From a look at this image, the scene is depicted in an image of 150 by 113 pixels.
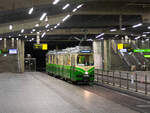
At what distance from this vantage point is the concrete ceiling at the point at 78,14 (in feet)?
63.7

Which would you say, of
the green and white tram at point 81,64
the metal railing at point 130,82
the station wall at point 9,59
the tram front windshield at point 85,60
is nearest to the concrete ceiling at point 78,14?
the green and white tram at point 81,64

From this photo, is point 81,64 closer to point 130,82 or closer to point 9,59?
point 130,82

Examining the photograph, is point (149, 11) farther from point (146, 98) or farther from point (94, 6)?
point (146, 98)

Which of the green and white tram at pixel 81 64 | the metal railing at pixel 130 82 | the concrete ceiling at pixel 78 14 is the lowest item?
the metal railing at pixel 130 82

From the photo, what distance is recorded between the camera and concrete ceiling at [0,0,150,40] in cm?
1942

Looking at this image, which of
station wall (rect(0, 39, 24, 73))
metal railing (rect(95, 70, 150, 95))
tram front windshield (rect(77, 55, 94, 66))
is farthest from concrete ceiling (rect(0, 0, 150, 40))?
station wall (rect(0, 39, 24, 73))

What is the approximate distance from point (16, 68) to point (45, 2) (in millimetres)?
30429

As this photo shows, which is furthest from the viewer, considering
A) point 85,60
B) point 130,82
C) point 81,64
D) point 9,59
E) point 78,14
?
point 9,59

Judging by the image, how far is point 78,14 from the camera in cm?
2895

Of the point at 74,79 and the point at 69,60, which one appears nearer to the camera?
the point at 74,79

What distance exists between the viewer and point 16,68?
48.4m

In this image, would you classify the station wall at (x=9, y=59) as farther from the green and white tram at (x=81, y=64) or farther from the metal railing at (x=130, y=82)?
the green and white tram at (x=81, y=64)

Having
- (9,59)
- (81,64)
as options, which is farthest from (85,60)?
(9,59)

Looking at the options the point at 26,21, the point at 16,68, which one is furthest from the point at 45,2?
the point at 16,68
